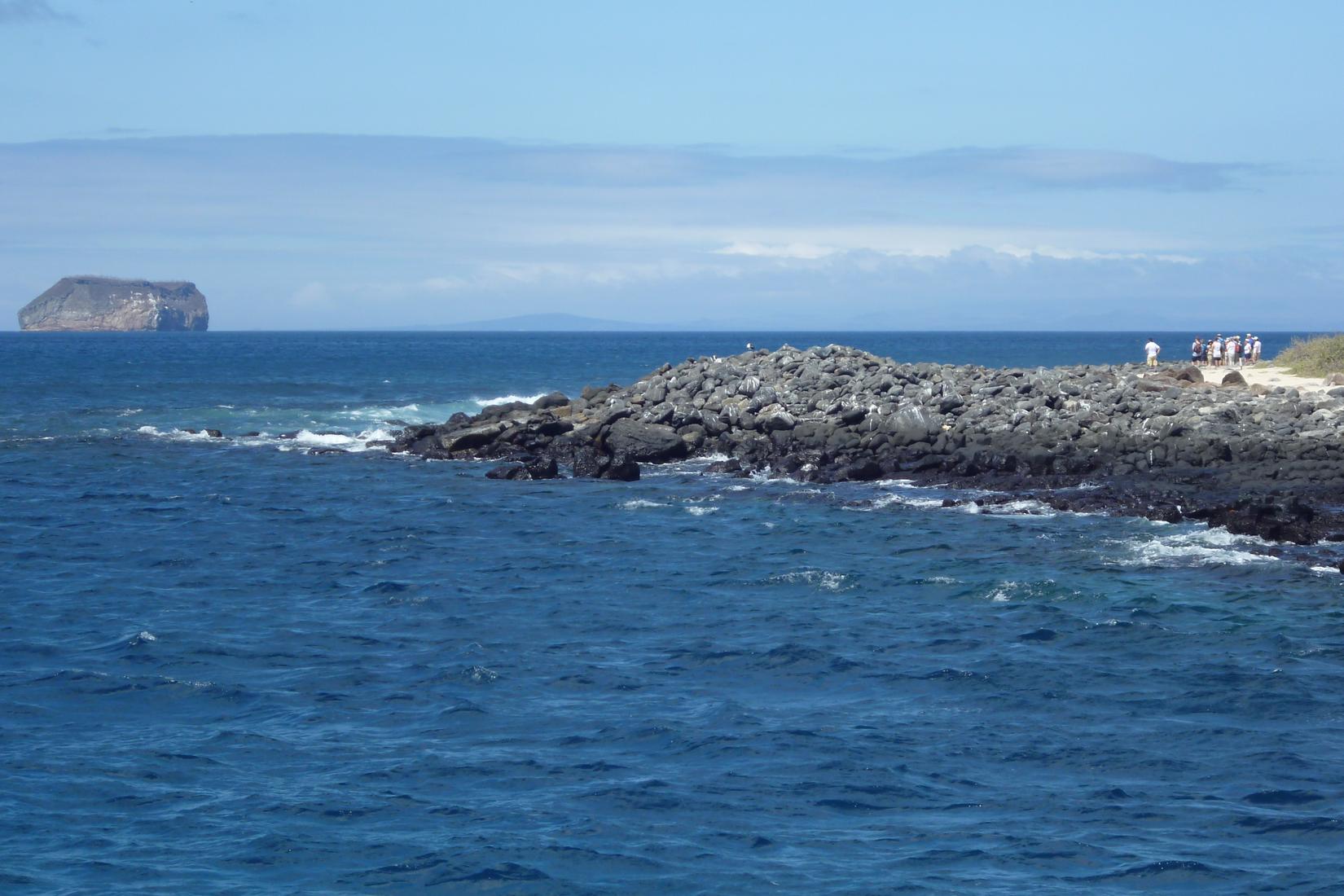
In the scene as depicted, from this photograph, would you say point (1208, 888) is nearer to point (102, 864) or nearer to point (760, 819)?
point (760, 819)

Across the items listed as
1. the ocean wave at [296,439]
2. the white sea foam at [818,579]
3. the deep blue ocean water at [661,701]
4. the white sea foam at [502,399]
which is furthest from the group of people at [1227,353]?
the white sea foam at [818,579]

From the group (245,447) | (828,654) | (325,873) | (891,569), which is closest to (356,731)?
(325,873)

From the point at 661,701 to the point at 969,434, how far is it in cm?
2105

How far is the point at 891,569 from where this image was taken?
23750mm

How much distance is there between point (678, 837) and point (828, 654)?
248 inches

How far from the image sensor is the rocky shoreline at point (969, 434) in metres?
29.1

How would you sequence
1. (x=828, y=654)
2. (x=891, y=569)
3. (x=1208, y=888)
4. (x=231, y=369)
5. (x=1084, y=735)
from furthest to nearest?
(x=231, y=369) → (x=891, y=569) → (x=828, y=654) → (x=1084, y=735) → (x=1208, y=888)

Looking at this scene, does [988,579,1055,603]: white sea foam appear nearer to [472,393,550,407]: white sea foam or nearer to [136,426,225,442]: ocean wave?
[136,426,225,442]: ocean wave

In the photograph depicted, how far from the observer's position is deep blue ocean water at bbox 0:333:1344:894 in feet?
39.4

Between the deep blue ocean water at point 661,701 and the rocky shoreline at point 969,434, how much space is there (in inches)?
107

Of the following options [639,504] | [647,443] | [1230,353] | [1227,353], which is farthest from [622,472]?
[1227,353]

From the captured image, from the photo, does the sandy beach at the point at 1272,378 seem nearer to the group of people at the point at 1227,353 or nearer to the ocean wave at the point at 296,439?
the group of people at the point at 1227,353

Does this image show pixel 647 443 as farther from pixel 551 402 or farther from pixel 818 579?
pixel 818 579

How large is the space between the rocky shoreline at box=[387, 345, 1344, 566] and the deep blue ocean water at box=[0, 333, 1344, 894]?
273 cm
